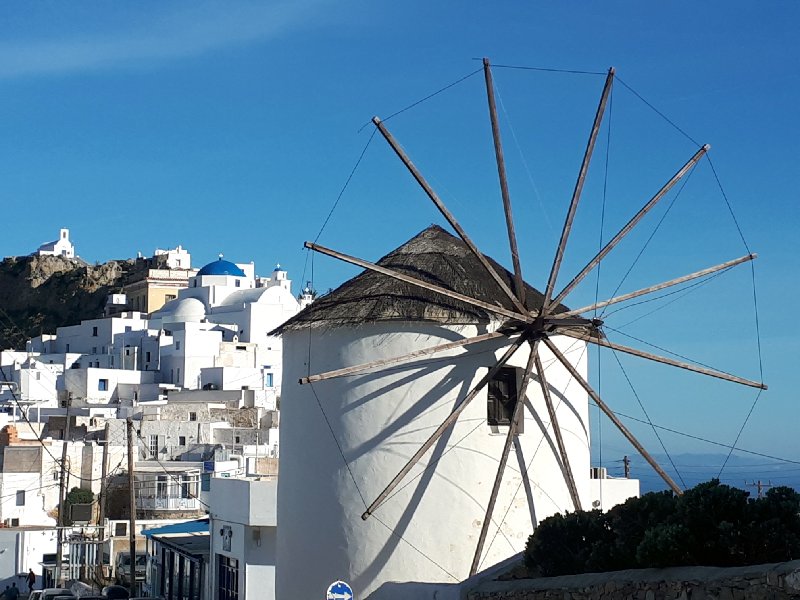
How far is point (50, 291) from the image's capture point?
10725 centimetres

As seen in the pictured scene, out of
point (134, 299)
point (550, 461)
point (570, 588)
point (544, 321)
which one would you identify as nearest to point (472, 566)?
point (550, 461)

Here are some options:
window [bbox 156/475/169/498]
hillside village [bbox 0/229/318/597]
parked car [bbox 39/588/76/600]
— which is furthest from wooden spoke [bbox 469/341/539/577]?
window [bbox 156/475/169/498]

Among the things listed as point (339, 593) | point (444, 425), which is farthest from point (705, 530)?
point (444, 425)

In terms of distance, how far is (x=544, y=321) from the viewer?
17.2 m

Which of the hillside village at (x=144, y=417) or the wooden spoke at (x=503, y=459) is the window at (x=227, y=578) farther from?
the wooden spoke at (x=503, y=459)

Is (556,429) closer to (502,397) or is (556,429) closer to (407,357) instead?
(502,397)

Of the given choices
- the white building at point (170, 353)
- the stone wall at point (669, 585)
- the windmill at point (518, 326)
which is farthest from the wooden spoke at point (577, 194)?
the white building at point (170, 353)

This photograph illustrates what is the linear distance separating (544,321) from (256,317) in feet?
166

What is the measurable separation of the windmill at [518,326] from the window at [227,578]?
510cm

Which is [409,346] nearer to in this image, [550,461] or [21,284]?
[550,461]

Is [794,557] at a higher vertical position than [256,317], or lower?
lower

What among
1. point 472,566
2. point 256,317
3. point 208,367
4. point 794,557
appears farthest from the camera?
point 256,317

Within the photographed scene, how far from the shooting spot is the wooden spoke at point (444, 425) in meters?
15.9

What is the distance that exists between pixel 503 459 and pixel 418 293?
2799 millimetres
